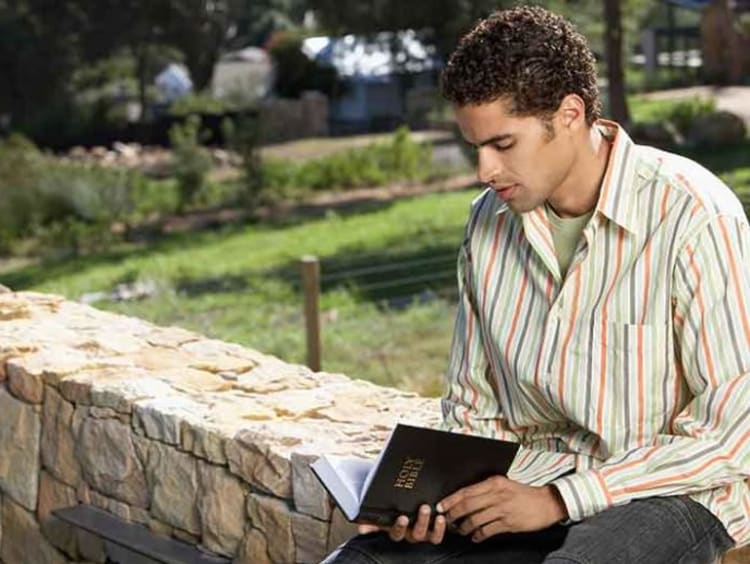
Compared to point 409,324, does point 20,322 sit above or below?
above

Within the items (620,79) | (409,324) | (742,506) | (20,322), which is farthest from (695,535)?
(620,79)

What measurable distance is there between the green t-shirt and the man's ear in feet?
0.69

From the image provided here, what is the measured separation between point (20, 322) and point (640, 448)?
11.1ft

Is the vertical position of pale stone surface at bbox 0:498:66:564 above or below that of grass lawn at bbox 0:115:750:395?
above

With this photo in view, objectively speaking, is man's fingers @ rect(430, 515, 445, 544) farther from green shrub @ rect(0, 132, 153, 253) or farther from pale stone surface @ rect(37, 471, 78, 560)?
green shrub @ rect(0, 132, 153, 253)

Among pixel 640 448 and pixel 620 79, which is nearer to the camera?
pixel 640 448

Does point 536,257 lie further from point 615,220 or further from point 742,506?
point 742,506

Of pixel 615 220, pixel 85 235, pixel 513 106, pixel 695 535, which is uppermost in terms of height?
pixel 513 106

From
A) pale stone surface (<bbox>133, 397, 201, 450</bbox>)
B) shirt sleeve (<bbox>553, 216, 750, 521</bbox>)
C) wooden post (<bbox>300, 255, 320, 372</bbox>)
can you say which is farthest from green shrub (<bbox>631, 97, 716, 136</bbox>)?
shirt sleeve (<bbox>553, 216, 750, 521</bbox>)

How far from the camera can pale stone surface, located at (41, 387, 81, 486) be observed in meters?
4.84

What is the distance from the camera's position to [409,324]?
10539mm

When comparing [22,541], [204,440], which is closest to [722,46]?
[22,541]

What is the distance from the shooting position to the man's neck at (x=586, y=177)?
9.51 ft

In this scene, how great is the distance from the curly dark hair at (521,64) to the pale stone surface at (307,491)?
1.24 meters
